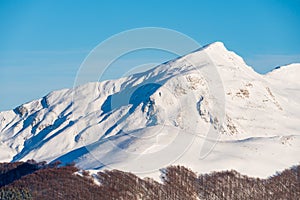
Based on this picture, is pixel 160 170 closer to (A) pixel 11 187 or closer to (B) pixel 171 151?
(B) pixel 171 151

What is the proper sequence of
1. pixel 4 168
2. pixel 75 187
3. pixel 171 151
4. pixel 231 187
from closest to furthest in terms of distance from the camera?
pixel 75 187 → pixel 231 187 → pixel 171 151 → pixel 4 168

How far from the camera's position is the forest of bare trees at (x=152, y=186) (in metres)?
124

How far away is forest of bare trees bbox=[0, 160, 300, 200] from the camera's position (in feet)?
406

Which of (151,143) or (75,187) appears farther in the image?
(151,143)

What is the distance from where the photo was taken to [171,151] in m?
146

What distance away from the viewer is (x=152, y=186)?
129875mm

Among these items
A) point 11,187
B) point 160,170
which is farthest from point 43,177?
point 160,170

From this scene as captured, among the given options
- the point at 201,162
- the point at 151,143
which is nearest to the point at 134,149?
the point at 151,143

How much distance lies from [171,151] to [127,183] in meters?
19.3

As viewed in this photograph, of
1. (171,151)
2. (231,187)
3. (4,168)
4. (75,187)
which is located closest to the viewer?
(75,187)

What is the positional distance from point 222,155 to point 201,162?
8431 mm

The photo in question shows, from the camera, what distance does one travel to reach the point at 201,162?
14288cm

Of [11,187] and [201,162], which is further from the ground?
[201,162]

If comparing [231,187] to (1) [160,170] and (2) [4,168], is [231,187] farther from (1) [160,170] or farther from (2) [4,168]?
(2) [4,168]
